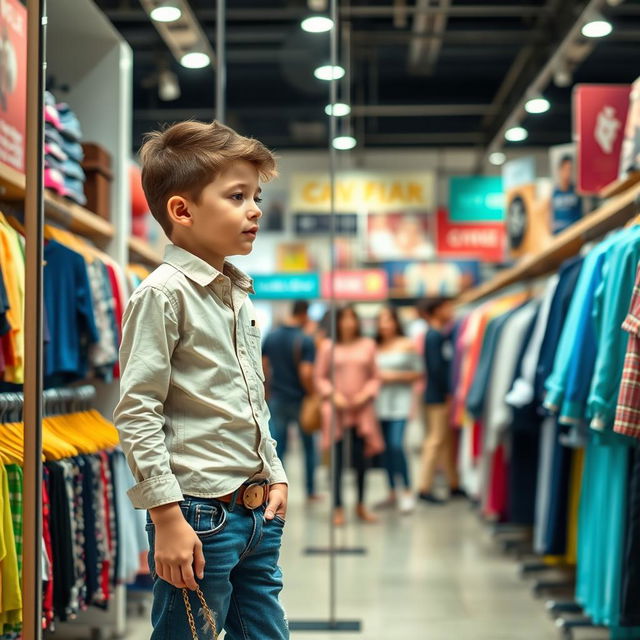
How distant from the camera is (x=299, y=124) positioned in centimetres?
1094

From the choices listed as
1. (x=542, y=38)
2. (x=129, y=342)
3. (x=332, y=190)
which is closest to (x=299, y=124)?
(x=542, y=38)

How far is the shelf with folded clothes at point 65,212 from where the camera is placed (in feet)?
8.81

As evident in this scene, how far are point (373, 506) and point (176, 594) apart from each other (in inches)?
232

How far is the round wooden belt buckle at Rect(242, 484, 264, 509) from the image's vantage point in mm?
1751

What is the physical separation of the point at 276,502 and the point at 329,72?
6.62ft

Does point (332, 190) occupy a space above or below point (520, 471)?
above

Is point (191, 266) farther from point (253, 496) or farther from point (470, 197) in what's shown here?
point (470, 197)

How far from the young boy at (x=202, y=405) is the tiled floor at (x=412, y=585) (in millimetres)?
940

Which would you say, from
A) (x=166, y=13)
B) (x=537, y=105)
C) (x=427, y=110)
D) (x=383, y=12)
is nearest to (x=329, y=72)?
(x=166, y=13)

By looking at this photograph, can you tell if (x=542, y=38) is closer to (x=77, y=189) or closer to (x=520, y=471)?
(x=520, y=471)

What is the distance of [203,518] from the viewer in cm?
169

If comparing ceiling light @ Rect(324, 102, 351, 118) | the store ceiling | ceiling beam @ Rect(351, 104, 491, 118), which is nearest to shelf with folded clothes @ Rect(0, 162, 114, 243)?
the store ceiling

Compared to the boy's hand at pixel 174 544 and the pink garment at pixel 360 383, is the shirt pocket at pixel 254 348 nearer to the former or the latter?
the boy's hand at pixel 174 544

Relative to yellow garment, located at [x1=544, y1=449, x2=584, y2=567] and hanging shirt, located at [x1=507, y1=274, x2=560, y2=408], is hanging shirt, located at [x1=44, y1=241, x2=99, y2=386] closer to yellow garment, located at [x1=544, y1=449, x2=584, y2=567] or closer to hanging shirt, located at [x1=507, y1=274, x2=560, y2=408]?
hanging shirt, located at [x1=507, y1=274, x2=560, y2=408]
